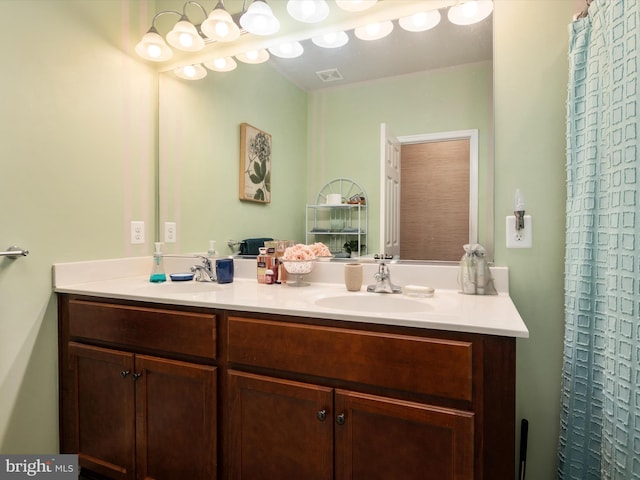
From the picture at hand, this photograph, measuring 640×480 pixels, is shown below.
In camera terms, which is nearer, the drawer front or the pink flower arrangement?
the drawer front

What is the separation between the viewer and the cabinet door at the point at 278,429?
99cm

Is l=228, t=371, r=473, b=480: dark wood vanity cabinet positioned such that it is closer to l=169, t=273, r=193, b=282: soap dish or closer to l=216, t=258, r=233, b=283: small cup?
l=216, t=258, r=233, b=283: small cup

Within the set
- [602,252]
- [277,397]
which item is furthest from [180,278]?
[602,252]

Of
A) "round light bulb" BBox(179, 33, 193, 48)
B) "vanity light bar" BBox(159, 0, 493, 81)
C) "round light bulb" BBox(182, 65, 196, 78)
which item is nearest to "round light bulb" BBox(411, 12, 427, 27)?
"vanity light bar" BBox(159, 0, 493, 81)

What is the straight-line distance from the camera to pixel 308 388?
1.00 m

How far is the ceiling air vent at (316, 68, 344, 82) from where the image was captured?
1626mm

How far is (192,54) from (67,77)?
2.09 feet

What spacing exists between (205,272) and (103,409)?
66 cm

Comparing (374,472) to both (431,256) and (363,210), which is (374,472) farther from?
(363,210)

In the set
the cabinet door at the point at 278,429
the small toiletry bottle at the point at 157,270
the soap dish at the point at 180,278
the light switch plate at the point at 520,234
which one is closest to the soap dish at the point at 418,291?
the light switch plate at the point at 520,234

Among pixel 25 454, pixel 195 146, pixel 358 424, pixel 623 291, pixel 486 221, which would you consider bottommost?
pixel 25 454

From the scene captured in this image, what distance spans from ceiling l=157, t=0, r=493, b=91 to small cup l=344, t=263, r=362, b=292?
848 millimetres

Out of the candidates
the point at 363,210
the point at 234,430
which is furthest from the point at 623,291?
the point at 234,430

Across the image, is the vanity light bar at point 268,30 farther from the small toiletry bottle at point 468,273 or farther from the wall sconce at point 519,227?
the small toiletry bottle at point 468,273
